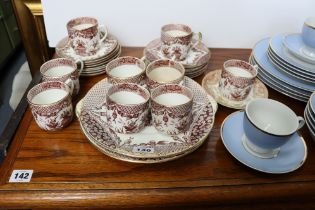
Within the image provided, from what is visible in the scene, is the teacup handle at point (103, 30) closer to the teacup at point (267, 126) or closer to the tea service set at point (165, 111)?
the tea service set at point (165, 111)

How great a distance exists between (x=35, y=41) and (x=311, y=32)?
828 mm

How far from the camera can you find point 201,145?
577 millimetres

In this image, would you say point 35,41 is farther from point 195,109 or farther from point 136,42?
point 195,109

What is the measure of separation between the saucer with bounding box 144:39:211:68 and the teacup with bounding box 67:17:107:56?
12 cm

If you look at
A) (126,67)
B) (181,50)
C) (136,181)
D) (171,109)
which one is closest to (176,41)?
(181,50)

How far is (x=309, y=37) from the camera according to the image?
0.66 m

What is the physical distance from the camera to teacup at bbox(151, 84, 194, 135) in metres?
0.52

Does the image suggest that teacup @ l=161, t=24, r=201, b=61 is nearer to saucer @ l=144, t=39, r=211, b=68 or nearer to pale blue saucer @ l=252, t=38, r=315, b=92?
saucer @ l=144, t=39, r=211, b=68

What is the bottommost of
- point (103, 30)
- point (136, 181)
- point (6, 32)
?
point (6, 32)

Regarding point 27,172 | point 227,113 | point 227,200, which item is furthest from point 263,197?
point 27,172

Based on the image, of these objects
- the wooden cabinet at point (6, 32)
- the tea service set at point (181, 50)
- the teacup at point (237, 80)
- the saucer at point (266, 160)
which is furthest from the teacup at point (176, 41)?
the wooden cabinet at point (6, 32)

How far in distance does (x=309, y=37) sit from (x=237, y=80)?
0.19 meters

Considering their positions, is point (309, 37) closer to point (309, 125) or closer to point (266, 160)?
point (309, 125)

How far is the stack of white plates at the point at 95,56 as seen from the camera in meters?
0.72
